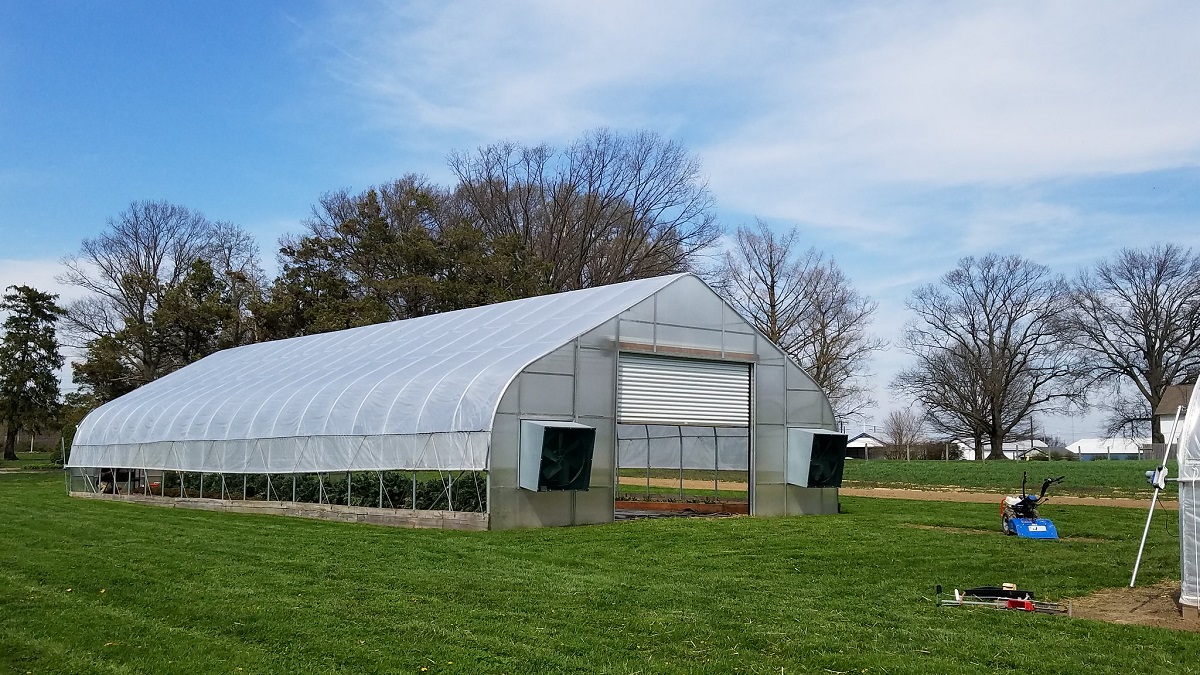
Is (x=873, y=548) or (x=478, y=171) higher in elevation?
(x=478, y=171)

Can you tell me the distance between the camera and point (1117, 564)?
1374 centimetres

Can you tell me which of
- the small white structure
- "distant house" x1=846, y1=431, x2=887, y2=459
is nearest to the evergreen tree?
the small white structure

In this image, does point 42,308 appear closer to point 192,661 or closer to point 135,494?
point 135,494

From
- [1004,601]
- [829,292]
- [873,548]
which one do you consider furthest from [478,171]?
[1004,601]

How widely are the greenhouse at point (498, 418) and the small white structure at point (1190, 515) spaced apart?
9.98 m

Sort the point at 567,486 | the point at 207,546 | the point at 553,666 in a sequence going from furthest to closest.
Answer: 1. the point at 567,486
2. the point at 207,546
3. the point at 553,666

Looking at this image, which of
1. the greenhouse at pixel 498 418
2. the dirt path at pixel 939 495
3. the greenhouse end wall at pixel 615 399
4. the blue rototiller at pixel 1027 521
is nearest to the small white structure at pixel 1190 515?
the blue rototiller at pixel 1027 521

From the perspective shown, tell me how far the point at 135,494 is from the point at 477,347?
12.1 m

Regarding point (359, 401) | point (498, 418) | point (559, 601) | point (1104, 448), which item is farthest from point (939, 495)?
point (1104, 448)

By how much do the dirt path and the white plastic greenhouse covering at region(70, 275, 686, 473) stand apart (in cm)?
1173

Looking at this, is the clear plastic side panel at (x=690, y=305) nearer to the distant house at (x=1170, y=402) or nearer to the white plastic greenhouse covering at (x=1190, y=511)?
the white plastic greenhouse covering at (x=1190, y=511)

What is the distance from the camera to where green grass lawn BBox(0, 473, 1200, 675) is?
8.04 meters

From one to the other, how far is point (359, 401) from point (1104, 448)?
9753cm

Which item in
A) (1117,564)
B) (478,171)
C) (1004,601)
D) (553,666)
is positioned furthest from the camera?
(478,171)
